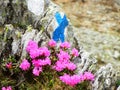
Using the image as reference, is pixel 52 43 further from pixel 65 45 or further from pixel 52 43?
pixel 65 45

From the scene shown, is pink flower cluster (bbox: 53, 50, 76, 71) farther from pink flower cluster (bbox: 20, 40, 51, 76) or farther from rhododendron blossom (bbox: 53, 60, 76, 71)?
pink flower cluster (bbox: 20, 40, 51, 76)

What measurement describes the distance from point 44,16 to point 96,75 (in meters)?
2.45

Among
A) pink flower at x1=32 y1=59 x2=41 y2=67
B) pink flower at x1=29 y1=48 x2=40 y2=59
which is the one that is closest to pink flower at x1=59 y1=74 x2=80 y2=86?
pink flower at x1=32 y1=59 x2=41 y2=67

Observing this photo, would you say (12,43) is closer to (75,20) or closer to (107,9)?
(75,20)

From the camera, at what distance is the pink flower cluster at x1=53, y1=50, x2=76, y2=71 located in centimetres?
871

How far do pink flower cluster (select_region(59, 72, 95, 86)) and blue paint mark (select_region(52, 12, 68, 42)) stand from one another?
1679 millimetres

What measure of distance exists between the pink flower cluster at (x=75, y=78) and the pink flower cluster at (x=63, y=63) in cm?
26

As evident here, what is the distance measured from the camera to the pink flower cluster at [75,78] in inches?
325

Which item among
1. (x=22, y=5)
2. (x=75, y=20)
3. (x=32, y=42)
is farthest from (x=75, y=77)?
(x=75, y=20)

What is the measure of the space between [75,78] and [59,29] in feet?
7.03

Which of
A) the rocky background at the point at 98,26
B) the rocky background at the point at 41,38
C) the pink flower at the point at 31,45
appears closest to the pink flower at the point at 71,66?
the rocky background at the point at 41,38

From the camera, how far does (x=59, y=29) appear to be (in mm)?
10086

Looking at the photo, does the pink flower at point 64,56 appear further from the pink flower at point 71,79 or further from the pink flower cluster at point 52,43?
the pink flower at point 71,79

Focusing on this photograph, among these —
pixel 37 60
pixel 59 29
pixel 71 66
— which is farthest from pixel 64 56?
pixel 59 29
